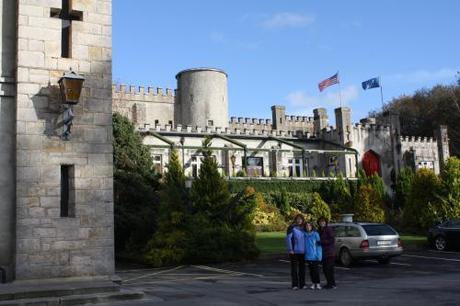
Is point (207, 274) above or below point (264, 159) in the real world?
below

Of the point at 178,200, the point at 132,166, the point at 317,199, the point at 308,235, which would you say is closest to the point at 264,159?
the point at 317,199

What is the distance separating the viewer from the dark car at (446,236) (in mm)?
22766

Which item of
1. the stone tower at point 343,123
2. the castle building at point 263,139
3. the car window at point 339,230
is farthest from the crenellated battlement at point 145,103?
the car window at point 339,230

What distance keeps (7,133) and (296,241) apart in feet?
22.0

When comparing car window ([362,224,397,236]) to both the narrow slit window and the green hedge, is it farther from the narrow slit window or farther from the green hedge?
the green hedge

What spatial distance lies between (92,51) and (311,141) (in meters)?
43.4

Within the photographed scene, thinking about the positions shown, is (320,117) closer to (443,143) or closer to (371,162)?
(443,143)

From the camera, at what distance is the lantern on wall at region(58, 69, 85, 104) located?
1108cm

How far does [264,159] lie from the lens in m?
49.5

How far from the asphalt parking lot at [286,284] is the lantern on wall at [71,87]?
426 centimetres

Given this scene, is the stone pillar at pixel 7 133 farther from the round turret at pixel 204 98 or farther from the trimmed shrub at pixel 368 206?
the round turret at pixel 204 98

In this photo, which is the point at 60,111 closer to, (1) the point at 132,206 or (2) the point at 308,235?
(2) the point at 308,235

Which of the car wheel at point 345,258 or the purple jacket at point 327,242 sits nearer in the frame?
the purple jacket at point 327,242

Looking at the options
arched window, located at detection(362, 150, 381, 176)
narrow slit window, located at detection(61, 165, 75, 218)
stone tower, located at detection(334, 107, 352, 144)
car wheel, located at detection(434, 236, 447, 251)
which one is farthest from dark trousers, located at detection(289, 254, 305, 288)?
arched window, located at detection(362, 150, 381, 176)
